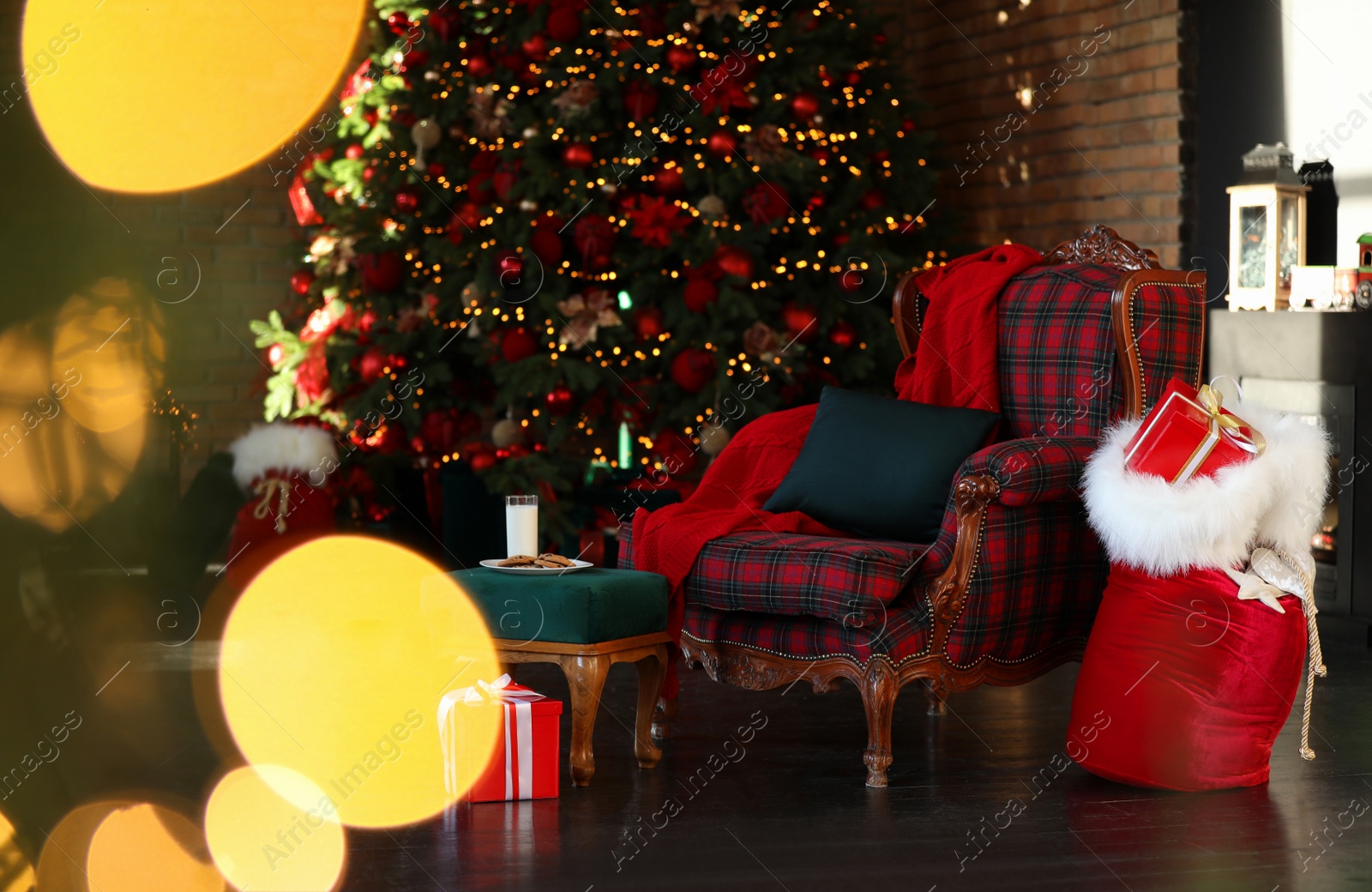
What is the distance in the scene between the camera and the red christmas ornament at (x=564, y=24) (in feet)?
15.7

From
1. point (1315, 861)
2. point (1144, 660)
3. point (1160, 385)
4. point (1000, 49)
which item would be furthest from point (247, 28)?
point (1315, 861)

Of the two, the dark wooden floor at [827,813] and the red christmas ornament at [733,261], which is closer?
the dark wooden floor at [827,813]

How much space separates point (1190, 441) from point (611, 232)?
2441mm

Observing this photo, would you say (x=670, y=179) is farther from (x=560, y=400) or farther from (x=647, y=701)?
(x=647, y=701)

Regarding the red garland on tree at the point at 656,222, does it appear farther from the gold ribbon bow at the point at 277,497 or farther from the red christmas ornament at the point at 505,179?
the gold ribbon bow at the point at 277,497

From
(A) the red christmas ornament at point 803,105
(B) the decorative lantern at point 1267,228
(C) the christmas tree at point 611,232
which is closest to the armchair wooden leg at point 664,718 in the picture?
(C) the christmas tree at point 611,232

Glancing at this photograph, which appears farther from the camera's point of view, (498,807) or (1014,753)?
(1014,753)

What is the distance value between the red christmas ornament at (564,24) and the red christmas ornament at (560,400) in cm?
117

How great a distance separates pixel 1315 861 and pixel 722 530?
4.23ft

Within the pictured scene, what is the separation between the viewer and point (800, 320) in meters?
4.82

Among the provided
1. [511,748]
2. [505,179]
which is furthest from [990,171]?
[511,748]

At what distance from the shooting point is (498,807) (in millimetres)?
2641

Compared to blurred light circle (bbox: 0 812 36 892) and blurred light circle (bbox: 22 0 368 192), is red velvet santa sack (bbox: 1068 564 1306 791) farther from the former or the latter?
blurred light circle (bbox: 22 0 368 192)

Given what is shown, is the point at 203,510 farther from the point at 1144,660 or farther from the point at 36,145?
the point at 36,145
